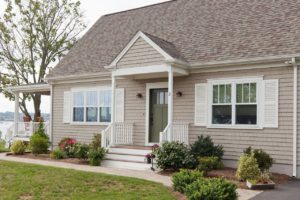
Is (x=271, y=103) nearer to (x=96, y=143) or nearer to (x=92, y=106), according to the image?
(x=96, y=143)

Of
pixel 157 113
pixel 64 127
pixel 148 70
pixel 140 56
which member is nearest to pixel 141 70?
pixel 148 70

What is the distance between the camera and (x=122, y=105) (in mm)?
15656

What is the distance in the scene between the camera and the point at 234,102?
496 inches

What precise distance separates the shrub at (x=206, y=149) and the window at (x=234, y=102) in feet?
2.89

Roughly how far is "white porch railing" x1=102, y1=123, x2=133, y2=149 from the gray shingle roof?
9.24 ft

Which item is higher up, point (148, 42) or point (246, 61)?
point (148, 42)

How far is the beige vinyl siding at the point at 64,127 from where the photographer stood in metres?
16.7

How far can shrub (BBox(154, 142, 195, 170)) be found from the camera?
11.7m

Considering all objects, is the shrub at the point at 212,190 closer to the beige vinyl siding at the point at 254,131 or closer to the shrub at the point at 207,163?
the shrub at the point at 207,163

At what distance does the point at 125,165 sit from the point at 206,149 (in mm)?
2955

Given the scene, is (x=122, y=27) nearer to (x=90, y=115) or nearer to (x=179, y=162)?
(x=90, y=115)

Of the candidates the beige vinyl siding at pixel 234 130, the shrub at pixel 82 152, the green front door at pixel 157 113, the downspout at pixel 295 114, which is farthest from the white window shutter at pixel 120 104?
the downspout at pixel 295 114

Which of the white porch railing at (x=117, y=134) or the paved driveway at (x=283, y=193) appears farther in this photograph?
the white porch railing at (x=117, y=134)

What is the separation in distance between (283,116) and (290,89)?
854 mm
